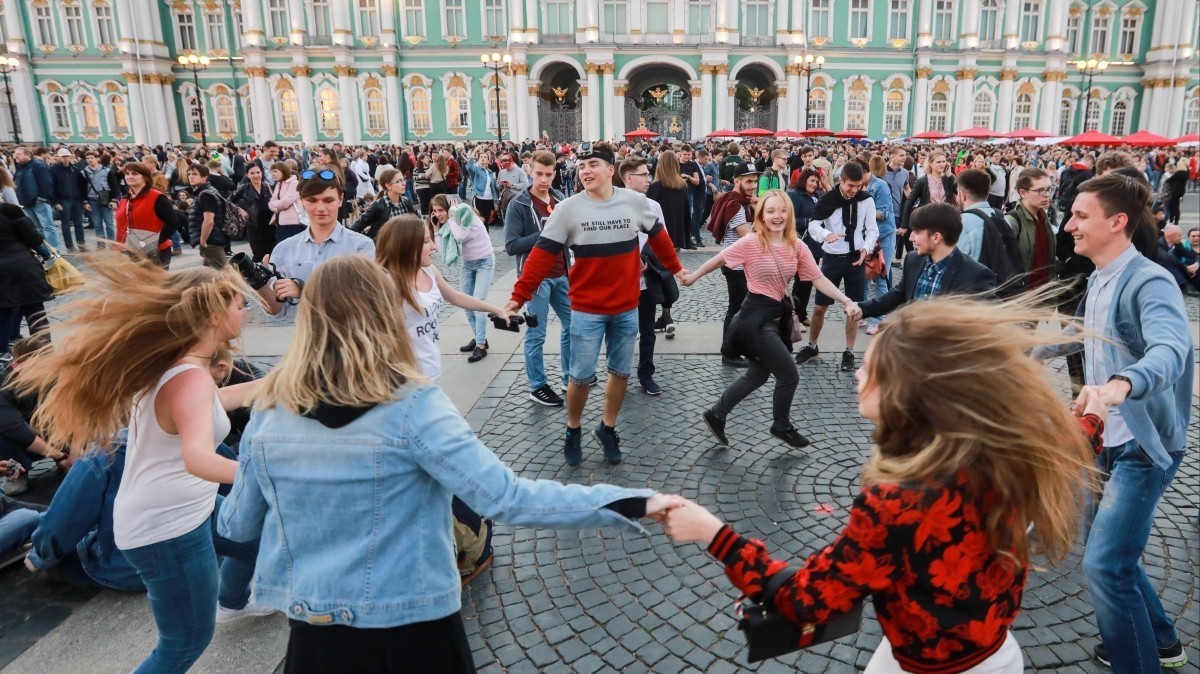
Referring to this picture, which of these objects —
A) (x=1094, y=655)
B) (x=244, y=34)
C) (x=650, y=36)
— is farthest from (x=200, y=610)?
(x=244, y=34)

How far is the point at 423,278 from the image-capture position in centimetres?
395

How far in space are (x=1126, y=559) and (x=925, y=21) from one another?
4351cm

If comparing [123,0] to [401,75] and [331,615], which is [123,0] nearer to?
[401,75]

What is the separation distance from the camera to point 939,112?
41156mm

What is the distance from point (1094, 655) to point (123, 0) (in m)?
48.0

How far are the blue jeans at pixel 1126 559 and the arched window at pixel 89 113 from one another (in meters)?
49.0

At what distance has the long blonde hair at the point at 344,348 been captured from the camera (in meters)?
1.59

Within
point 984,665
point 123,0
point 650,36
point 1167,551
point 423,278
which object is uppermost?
point 123,0

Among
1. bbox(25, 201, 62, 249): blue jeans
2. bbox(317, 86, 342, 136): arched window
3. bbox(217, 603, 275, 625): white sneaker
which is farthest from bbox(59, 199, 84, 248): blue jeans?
bbox(317, 86, 342, 136): arched window

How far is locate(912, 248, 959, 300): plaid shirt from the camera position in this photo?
4.05 metres

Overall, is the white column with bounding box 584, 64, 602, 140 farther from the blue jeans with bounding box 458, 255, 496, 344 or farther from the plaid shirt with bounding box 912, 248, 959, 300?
the plaid shirt with bounding box 912, 248, 959, 300

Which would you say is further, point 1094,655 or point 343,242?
point 343,242

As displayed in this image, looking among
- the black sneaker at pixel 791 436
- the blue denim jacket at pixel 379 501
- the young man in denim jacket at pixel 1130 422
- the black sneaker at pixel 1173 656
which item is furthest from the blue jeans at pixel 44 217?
the black sneaker at pixel 1173 656

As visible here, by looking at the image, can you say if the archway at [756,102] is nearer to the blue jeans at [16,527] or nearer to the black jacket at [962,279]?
the black jacket at [962,279]
